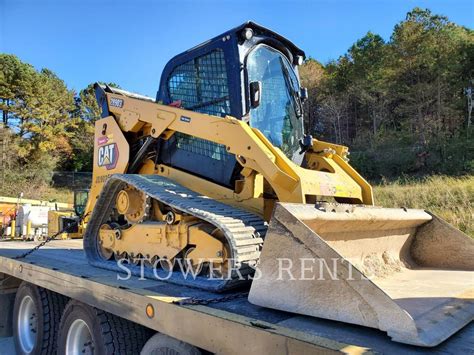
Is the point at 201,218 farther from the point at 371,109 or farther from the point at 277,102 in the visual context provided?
the point at 371,109

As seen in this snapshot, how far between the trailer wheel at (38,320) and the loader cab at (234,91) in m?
1.82

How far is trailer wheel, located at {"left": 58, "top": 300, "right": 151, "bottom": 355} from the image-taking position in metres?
3.17

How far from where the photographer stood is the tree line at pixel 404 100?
79.1 ft

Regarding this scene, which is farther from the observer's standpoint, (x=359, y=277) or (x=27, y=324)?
(x=27, y=324)

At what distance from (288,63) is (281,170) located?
191 cm

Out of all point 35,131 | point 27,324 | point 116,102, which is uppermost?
point 35,131

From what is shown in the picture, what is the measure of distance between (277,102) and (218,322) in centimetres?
284

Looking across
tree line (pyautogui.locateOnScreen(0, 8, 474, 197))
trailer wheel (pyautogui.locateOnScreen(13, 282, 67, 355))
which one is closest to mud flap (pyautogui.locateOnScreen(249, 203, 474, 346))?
trailer wheel (pyautogui.locateOnScreen(13, 282, 67, 355))

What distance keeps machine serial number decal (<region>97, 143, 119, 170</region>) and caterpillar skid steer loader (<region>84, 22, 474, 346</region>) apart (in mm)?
22

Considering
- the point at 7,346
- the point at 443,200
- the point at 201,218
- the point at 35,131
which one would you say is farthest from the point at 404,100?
the point at 201,218

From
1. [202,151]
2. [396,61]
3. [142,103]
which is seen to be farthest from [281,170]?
[396,61]

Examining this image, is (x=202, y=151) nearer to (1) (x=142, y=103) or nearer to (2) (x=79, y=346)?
(1) (x=142, y=103)

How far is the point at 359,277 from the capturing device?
2.08 meters

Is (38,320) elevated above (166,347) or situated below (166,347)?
below
